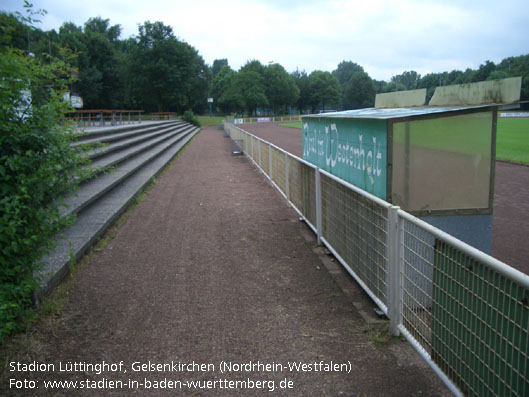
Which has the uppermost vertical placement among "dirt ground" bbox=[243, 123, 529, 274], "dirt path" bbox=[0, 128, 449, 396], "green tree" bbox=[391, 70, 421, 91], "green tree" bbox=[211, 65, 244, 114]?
"green tree" bbox=[391, 70, 421, 91]

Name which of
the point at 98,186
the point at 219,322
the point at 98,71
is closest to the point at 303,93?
the point at 98,71

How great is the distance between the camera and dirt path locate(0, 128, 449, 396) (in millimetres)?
3340

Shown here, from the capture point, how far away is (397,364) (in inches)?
138

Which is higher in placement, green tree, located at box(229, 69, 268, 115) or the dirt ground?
green tree, located at box(229, 69, 268, 115)

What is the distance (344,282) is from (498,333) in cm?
282

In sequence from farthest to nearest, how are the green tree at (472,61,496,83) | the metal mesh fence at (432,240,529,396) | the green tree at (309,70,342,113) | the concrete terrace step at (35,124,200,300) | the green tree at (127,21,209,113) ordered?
1. the green tree at (309,70,342,113)
2. the green tree at (472,61,496,83)
3. the green tree at (127,21,209,113)
4. the concrete terrace step at (35,124,200,300)
5. the metal mesh fence at (432,240,529,396)

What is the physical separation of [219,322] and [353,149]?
119 inches

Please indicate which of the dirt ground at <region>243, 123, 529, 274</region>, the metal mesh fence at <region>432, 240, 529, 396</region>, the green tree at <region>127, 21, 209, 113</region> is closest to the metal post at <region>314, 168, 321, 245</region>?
the dirt ground at <region>243, 123, 529, 274</region>

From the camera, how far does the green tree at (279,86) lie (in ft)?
341

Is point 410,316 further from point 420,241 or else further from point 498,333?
point 498,333

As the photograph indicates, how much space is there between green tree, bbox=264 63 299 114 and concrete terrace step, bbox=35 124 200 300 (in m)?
94.0

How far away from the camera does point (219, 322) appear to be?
167 inches

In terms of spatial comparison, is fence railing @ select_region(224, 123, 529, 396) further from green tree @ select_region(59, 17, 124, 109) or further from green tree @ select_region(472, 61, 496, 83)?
green tree @ select_region(472, 61, 496, 83)

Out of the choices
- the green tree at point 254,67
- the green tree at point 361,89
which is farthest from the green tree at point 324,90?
the green tree at point 254,67
